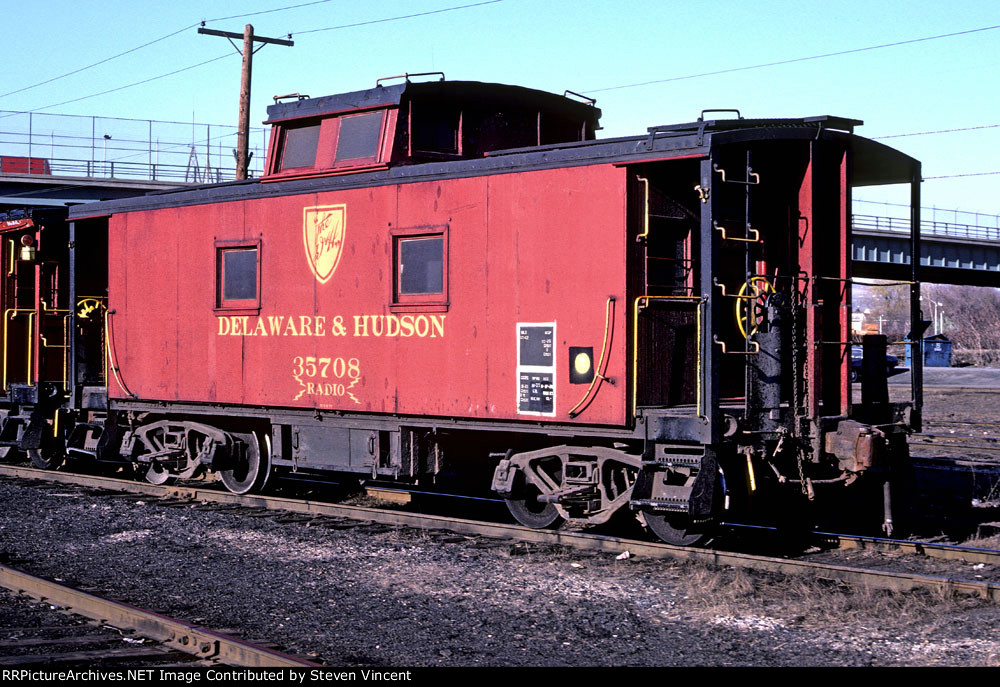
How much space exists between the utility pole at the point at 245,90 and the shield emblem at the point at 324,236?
32.7ft

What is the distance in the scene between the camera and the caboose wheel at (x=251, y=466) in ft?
42.5

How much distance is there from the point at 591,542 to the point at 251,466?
513cm

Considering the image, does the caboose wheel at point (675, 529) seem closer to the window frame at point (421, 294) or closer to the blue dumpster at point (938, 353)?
the window frame at point (421, 294)

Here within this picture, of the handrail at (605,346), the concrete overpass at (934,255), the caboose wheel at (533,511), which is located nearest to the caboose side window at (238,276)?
the caboose wheel at (533,511)

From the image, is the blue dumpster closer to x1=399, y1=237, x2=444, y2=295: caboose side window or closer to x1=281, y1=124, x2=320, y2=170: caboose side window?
x1=281, y1=124, x2=320, y2=170: caboose side window

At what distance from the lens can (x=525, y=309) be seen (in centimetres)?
1020

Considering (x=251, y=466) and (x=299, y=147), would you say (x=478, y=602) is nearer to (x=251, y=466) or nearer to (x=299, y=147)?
(x=251, y=466)

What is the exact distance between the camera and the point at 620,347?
375 inches

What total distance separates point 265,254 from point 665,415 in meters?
5.39

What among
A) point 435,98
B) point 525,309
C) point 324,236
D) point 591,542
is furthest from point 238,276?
point 591,542

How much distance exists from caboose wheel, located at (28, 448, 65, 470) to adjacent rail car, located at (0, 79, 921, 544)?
2.27 m

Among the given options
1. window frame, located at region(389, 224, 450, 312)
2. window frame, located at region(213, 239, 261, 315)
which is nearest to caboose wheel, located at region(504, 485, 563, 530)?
window frame, located at region(389, 224, 450, 312)
